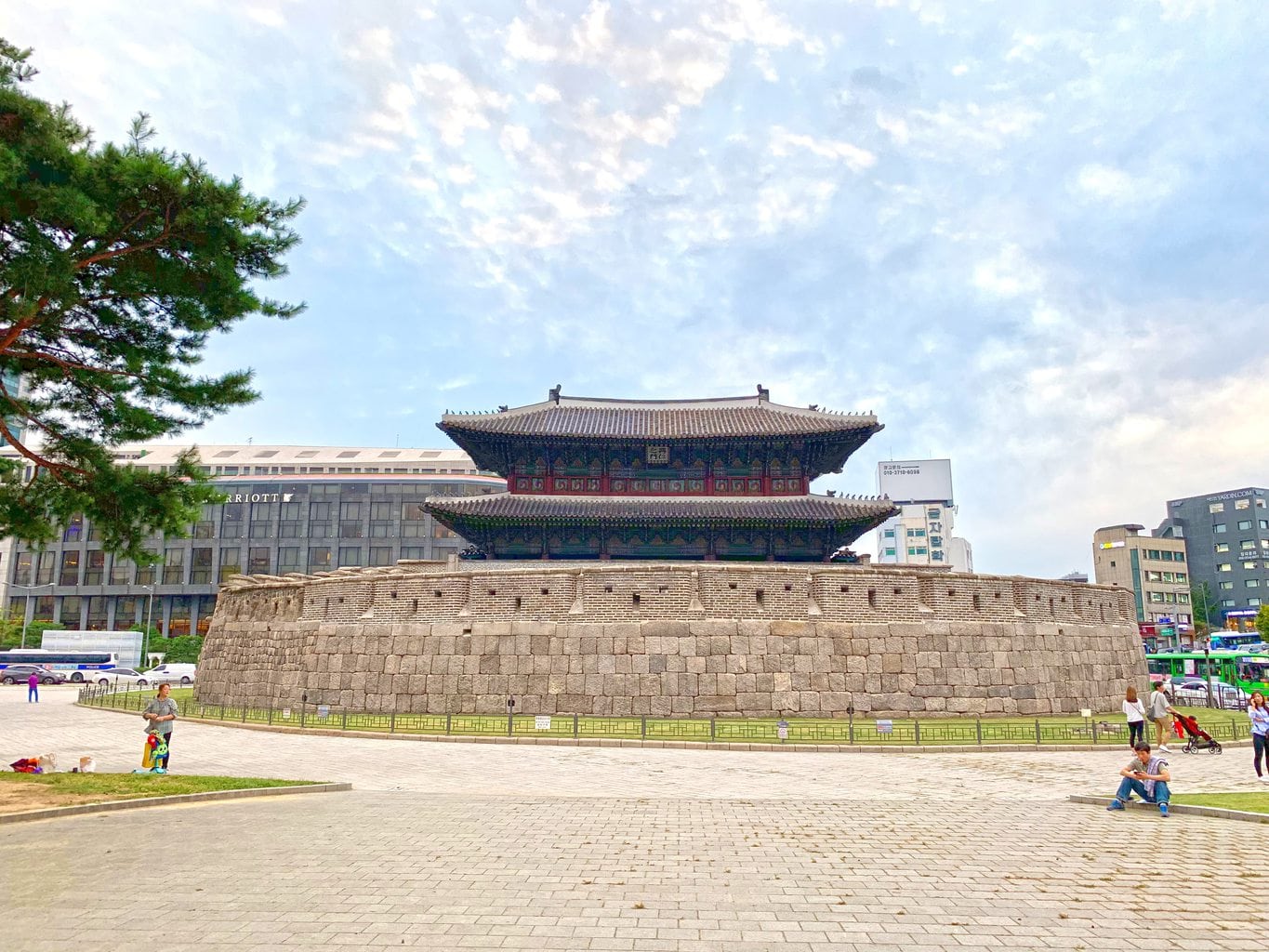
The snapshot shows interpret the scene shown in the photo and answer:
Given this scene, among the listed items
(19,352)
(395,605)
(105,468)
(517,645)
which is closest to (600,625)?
(517,645)

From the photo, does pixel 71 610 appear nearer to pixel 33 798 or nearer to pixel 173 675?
pixel 173 675

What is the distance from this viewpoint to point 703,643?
23.0m

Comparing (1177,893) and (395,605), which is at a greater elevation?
(395,605)

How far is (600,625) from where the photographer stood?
23.4m

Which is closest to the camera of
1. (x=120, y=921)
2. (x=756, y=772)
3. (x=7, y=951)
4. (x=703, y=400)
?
(x=7, y=951)

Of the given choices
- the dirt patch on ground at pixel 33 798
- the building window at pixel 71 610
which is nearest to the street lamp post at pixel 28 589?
the building window at pixel 71 610

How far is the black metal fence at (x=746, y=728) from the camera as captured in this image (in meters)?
18.0

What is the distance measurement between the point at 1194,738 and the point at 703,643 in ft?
38.4

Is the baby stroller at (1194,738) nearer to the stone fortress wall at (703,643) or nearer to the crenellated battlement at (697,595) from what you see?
the stone fortress wall at (703,643)

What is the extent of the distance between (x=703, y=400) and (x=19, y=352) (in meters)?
27.5

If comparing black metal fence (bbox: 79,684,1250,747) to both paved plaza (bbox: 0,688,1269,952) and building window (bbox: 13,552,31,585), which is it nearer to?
paved plaza (bbox: 0,688,1269,952)

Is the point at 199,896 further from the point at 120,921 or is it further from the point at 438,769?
the point at 438,769

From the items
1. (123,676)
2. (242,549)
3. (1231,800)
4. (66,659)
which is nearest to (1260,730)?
(1231,800)

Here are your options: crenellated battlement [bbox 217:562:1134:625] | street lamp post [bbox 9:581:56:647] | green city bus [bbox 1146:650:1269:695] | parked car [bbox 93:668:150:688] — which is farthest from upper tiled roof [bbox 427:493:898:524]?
street lamp post [bbox 9:581:56:647]
